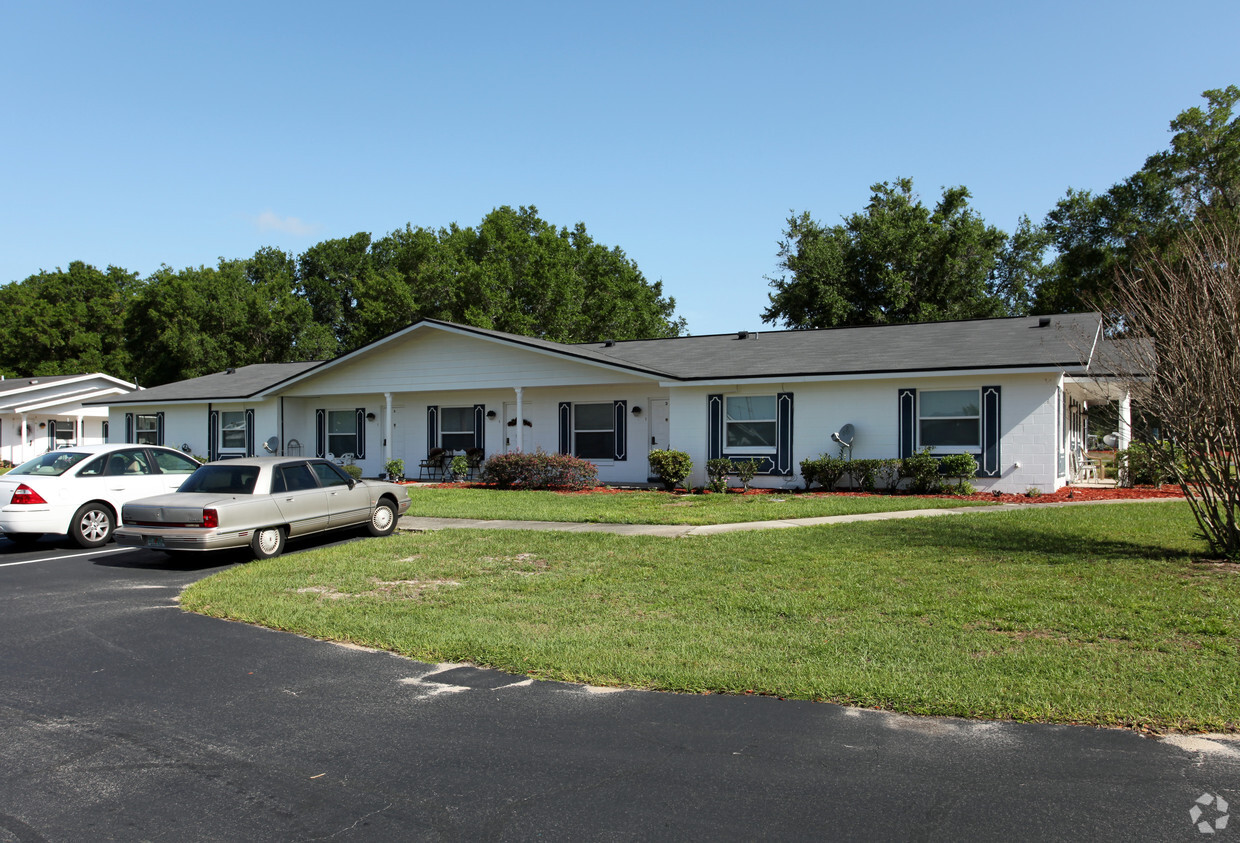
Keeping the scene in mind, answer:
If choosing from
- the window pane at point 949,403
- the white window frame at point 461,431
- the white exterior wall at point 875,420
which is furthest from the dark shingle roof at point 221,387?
the window pane at point 949,403

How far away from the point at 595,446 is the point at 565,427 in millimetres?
1068

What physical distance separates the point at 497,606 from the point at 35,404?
37.5 metres

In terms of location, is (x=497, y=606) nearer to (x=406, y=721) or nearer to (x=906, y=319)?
(x=406, y=721)

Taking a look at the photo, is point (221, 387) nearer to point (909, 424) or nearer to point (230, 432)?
point (230, 432)

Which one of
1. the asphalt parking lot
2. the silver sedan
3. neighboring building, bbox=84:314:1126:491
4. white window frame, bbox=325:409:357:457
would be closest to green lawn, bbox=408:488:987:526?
neighboring building, bbox=84:314:1126:491

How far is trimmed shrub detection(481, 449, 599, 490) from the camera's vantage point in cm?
2133

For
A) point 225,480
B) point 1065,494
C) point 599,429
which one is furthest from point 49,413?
point 1065,494

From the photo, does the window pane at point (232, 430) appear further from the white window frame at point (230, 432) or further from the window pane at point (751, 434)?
the window pane at point (751, 434)

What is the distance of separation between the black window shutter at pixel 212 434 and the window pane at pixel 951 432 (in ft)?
75.3

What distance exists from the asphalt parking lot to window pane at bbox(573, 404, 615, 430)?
1740cm

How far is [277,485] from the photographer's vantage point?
12117 millimetres

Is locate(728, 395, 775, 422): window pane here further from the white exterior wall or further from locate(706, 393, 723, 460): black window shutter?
locate(706, 393, 723, 460): black window shutter

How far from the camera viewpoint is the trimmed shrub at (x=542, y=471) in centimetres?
2133

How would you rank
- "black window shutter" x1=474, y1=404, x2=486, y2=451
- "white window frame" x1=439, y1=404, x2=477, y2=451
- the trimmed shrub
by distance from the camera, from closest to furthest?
the trimmed shrub → "black window shutter" x1=474, y1=404, x2=486, y2=451 → "white window frame" x1=439, y1=404, x2=477, y2=451
